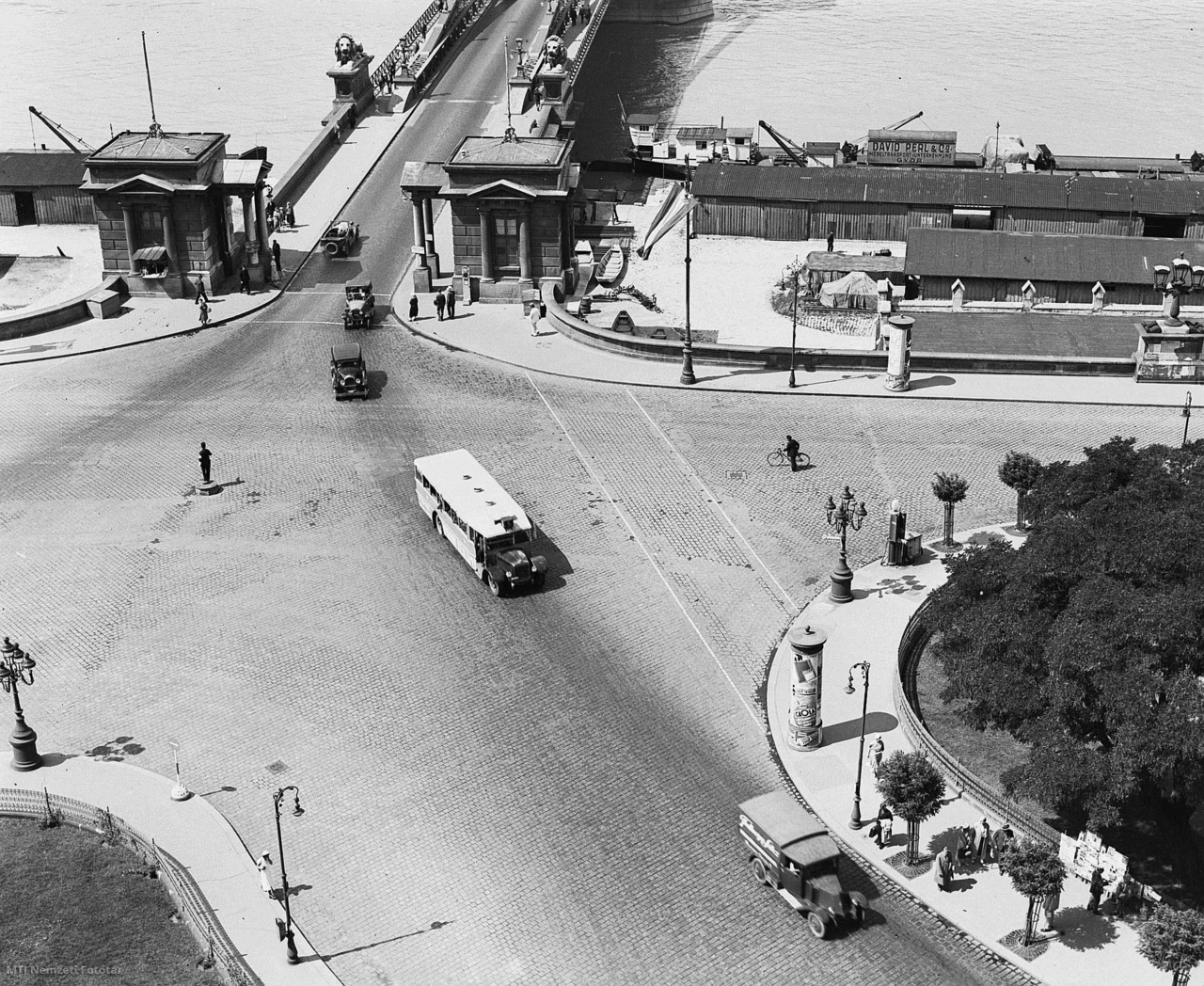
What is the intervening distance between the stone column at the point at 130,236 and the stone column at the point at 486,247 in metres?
16.9

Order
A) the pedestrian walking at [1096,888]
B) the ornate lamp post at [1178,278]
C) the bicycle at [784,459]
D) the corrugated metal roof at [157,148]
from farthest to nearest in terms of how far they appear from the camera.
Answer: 1. the corrugated metal roof at [157,148]
2. the ornate lamp post at [1178,278]
3. the bicycle at [784,459]
4. the pedestrian walking at [1096,888]

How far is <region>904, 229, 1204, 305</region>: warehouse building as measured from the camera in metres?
80.6

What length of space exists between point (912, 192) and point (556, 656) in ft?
179

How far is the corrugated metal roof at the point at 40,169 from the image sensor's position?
9425 cm

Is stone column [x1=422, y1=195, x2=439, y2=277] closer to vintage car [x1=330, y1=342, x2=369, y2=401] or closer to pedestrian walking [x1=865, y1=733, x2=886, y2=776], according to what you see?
vintage car [x1=330, y1=342, x2=369, y2=401]

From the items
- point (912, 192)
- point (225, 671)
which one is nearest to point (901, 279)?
point (912, 192)

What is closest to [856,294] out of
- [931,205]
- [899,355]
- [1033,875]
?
[899,355]

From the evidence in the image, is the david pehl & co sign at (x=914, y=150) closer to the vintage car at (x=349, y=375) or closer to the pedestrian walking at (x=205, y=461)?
the vintage car at (x=349, y=375)

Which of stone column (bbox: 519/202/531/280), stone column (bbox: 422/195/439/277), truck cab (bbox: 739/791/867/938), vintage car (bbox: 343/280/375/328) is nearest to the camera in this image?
truck cab (bbox: 739/791/867/938)

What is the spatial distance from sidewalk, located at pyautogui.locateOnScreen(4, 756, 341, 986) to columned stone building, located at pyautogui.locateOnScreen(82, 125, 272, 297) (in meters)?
41.3

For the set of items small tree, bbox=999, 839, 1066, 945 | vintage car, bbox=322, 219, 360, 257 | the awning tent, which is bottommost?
small tree, bbox=999, 839, 1066, 945

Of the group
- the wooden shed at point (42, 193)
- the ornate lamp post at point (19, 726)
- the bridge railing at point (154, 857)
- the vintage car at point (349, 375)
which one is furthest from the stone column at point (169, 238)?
the bridge railing at point (154, 857)

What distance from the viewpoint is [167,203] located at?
257 ft

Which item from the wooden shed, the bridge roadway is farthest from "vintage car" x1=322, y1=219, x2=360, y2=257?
the wooden shed
